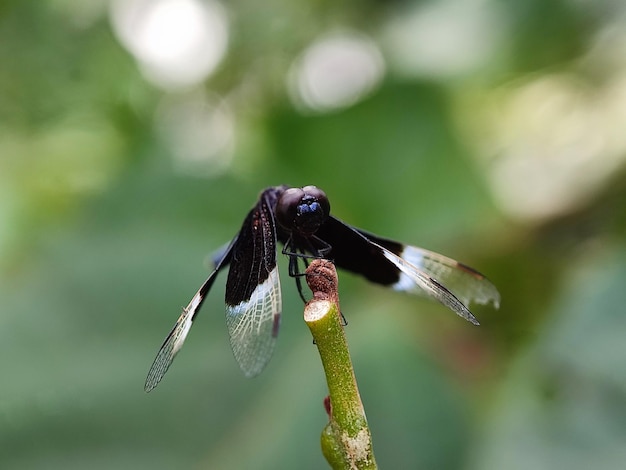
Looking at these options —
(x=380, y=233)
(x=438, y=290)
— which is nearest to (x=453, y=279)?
(x=438, y=290)

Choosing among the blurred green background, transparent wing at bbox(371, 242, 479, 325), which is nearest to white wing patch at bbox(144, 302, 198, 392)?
transparent wing at bbox(371, 242, 479, 325)

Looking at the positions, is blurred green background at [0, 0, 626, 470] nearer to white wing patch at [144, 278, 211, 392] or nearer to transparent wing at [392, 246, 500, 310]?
transparent wing at [392, 246, 500, 310]

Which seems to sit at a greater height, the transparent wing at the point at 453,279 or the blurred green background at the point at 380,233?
the transparent wing at the point at 453,279

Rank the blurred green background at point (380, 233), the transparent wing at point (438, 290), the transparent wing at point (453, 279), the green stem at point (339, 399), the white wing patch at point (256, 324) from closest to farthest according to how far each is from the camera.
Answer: the green stem at point (339, 399) < the transparent wing at point (438, 290) < the white wing patch at point (256, 324) < the transparent wing at point (453, 279) < the blurred green background at point (380, 233)

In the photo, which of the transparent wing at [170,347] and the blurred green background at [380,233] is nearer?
the transparent wing at [170,347]

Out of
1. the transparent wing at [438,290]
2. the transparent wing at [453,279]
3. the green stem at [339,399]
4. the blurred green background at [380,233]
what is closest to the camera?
the green stem at [339,399]

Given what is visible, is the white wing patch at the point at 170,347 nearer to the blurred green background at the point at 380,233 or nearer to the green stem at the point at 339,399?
the green stem at the point at 339,399

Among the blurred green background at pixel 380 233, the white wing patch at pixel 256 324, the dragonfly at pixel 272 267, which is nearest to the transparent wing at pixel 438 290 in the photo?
the dragonfly at pixel 272 267

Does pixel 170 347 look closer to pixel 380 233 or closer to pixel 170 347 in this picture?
pixel 170 347
